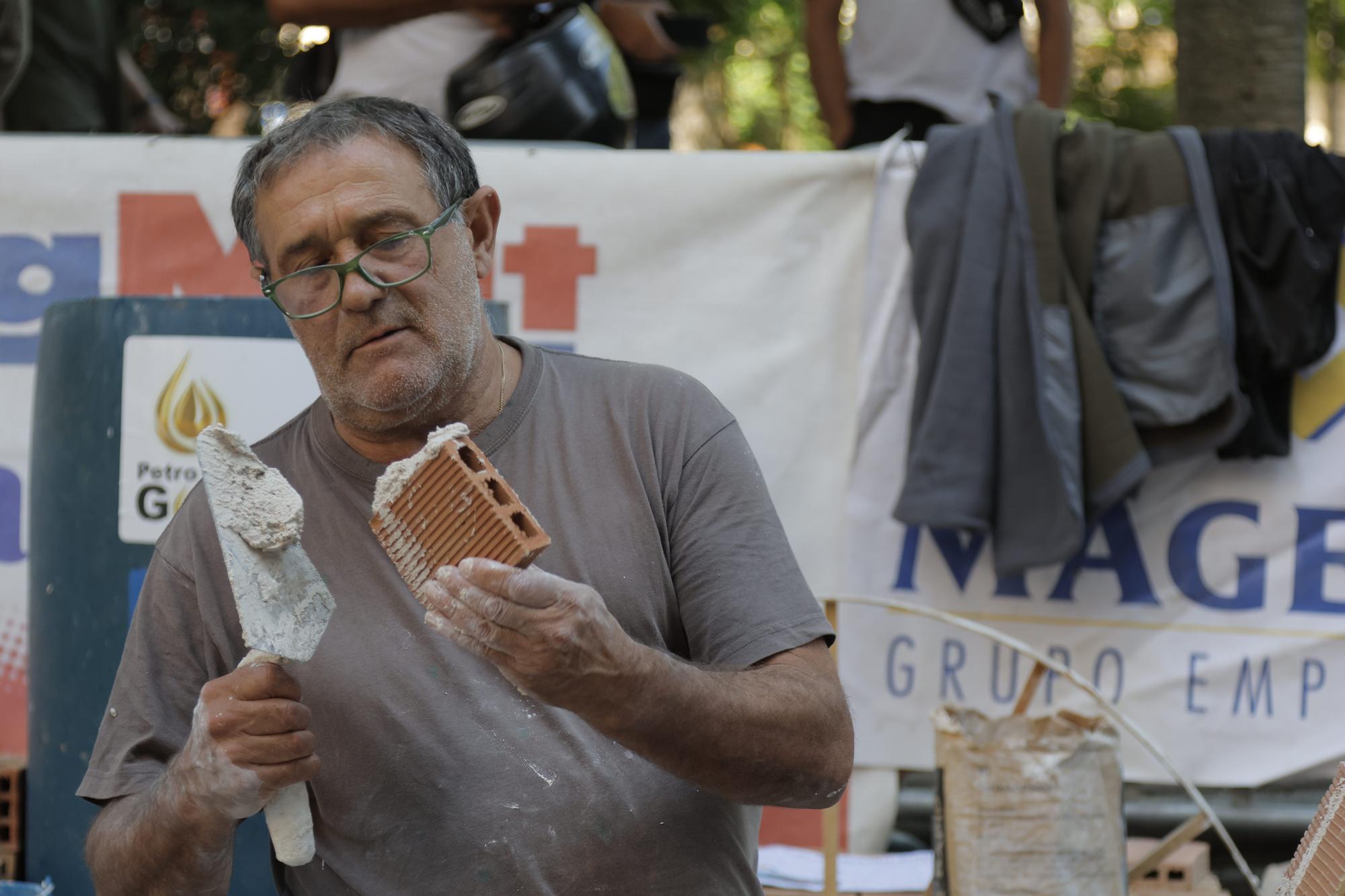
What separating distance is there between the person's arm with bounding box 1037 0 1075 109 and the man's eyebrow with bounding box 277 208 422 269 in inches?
117

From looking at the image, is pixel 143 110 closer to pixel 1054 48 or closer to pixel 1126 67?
pixel 1054 48

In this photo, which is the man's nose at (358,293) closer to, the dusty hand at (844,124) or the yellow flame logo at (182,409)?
the yellow flame logo at (182,409)

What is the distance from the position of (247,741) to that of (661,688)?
541mm

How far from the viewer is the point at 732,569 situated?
2.06 m

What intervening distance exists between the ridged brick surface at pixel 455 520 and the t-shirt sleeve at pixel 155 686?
0.48 metres

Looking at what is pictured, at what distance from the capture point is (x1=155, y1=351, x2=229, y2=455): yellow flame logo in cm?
313

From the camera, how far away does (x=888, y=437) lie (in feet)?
13.0

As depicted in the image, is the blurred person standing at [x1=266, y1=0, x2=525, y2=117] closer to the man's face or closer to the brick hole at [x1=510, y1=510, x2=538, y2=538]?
the man's face

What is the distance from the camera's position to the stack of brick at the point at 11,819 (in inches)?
127

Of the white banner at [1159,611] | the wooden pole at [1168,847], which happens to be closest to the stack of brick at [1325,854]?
the wooden pole at [1168,847]

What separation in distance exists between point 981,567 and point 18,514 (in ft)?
8.59

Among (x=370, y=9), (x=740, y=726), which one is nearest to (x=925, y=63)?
(x=370, y=9)

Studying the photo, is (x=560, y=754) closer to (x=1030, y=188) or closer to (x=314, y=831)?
(x=314, y=831)

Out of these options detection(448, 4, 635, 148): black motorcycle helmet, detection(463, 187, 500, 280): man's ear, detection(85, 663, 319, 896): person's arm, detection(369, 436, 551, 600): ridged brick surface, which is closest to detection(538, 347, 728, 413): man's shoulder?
detection(463, 187, 500, 280): man's ear
